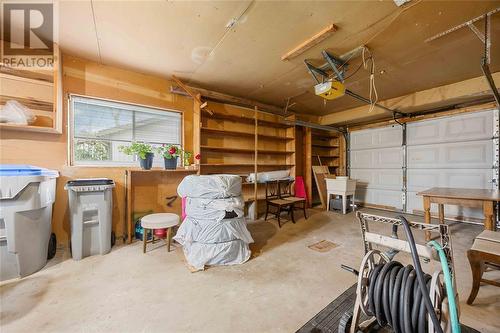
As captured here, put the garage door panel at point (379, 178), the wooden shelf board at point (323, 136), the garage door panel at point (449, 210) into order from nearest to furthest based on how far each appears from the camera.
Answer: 1. the garage door panel at point (449, 210)
2. the garage door panel at point (379, 178)
3. the wooden shelf board at point (323, 136)

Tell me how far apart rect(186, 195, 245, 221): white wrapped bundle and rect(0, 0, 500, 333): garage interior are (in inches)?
0.7

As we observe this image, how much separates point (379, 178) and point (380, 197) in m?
0.50

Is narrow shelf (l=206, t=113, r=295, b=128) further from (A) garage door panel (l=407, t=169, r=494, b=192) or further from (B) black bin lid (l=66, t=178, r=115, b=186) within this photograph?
(A) garage door panel (l=407, t=169, r=494, b=192)

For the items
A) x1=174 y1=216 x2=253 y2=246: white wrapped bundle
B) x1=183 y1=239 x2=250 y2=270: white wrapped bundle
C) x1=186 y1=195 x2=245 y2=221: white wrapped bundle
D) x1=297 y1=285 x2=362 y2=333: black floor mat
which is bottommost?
x1=297 y1=285 x2=362 y2=333: black floor mat

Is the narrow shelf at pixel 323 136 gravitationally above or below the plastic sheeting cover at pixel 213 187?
above

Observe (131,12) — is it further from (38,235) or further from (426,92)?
(426,92)

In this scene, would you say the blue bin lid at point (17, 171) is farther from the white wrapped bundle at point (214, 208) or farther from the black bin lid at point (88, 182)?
the white wrapped bundle at point (214, 208)

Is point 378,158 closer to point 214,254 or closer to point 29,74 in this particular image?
point 214,254

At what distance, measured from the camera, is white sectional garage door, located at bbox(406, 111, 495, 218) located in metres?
3.87

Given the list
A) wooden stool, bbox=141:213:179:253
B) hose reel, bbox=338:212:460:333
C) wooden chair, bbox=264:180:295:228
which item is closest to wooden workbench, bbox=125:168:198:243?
wooden stool, bbox=141:213:179:253

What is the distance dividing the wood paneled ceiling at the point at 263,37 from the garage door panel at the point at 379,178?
7.69 ft

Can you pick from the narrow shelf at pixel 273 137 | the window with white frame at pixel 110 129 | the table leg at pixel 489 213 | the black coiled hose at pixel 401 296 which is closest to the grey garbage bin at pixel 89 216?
the window with white frame at pixel 110 129

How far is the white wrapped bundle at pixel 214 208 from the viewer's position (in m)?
2.22

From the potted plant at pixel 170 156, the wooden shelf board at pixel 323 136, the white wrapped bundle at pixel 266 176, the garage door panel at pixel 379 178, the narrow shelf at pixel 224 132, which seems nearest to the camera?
the potted plant at pixel 170 156
